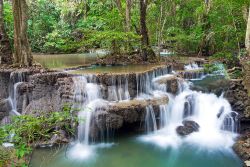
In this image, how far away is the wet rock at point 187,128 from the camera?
9.04m

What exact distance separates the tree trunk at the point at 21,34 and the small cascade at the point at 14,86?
104 centimetres

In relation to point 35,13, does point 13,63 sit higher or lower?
lower

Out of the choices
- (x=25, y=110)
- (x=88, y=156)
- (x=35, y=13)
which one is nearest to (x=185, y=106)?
(x=88, y=156)

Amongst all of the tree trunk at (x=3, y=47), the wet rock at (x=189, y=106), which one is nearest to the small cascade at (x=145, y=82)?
the wet rock at (x=189, y=106)

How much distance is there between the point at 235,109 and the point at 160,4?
7.49 metres

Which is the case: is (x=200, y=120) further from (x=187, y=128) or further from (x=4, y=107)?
(x=4, y=107)

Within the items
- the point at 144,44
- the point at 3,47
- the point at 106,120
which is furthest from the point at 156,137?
the point at 3,47

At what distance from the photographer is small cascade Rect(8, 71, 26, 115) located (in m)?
9.56

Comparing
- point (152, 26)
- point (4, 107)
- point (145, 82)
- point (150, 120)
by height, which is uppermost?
point (152, 26)

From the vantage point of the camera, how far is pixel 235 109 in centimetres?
957

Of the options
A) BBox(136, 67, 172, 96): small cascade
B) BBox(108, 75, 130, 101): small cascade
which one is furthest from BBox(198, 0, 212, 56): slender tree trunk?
BBox(108, 75, 130, 101): small cascade

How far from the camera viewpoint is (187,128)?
9180 millimetres

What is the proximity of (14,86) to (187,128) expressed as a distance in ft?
18.9

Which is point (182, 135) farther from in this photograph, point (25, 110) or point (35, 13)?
point (35, 13)
